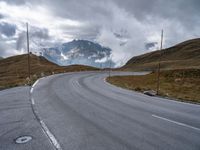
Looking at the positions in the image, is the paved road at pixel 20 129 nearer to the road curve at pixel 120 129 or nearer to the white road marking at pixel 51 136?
the white road marking at pixel 51 136

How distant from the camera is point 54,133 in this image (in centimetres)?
676

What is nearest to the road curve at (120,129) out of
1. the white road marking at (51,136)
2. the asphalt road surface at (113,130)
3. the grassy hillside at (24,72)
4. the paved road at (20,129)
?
the asphalt road surface at (113,130)

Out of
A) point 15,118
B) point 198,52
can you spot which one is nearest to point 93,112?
point 15,118

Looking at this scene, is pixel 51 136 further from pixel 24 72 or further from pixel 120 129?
pixel 24 72

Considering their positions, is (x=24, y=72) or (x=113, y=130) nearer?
(x=113, y=130)

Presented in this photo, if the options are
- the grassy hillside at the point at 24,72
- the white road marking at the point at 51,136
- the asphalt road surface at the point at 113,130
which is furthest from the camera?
the grassy hillside at the point at 24,72

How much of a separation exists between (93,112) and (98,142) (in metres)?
4.03

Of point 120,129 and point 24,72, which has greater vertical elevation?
point 120,129

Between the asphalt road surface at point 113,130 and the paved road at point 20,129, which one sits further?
the asphalt road surface at point 113,130

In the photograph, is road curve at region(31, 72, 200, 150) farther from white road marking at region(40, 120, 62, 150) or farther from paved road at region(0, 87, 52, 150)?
paved road at region(0, 87, 52, 150)

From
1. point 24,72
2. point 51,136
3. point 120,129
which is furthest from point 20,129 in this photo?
point 24,72

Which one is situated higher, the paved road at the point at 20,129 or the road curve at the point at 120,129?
the paved road at the point at 20,129

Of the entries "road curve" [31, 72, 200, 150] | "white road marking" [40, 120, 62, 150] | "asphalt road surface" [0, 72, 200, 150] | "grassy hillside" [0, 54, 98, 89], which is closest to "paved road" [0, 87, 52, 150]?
"asphalt road surface" [0, 72, 200, 150]

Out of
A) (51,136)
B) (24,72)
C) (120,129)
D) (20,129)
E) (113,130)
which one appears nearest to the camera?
(51,136)
